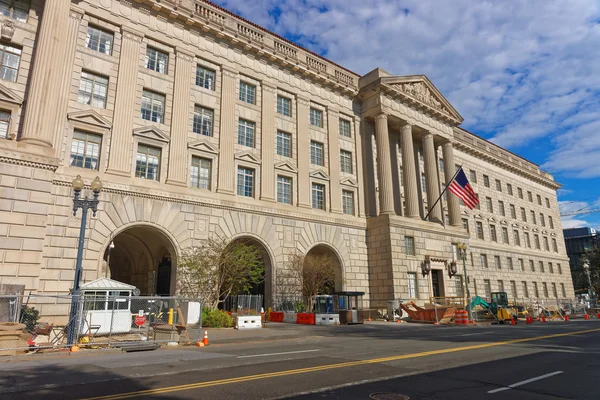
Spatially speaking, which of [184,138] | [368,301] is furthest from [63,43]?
[368,301]

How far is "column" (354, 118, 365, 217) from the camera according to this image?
37344 millimetres

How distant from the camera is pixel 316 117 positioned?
36.4m

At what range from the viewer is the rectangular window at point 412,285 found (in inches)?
1404

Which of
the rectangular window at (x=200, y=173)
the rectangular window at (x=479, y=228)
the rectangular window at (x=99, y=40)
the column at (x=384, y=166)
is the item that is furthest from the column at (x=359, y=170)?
the rectangular window at (x=99, y=40)

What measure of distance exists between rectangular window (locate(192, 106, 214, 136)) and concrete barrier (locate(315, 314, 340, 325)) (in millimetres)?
14960

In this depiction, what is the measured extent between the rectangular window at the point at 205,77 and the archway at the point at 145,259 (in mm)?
11267

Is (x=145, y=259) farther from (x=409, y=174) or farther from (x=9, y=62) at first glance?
(x=409, y=174)

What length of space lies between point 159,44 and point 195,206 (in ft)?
37.9

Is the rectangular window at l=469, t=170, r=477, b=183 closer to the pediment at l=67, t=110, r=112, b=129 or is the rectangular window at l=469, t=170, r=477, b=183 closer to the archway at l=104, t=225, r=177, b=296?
the archway at l=104, t=225, r=177, b=296

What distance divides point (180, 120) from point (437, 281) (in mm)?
27599

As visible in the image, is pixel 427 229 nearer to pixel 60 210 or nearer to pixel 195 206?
pixel 195 206

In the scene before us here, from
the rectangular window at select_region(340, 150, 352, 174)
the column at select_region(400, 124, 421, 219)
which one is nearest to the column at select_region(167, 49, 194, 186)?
the rectangular window at select_region(340, 150, 352, 174)

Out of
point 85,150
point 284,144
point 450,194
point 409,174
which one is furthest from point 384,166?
point 85,150

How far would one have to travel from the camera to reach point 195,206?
86.4 feet
